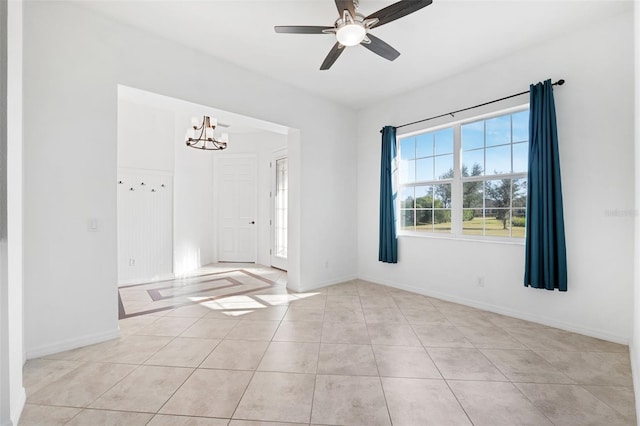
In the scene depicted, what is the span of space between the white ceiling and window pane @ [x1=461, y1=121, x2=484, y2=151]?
71cm

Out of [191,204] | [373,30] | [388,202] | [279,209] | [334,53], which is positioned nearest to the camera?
[334,53]

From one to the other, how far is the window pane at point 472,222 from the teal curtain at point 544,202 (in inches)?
24.9

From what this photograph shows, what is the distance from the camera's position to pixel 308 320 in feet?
9.85

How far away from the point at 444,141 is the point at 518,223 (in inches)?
56.3

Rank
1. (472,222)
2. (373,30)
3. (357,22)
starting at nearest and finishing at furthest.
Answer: (357,22) < (373,30) < (472,222)

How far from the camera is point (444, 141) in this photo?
12.7 feet

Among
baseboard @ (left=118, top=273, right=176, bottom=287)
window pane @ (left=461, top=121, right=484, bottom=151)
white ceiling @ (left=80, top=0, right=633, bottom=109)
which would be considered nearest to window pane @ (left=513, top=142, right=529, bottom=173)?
window pane @ (left=461, top=121, right=484, bottom=151)

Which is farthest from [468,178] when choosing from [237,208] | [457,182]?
[237,208]

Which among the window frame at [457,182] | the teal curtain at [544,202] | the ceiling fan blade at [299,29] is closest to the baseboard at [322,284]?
the window frame at [457,182]

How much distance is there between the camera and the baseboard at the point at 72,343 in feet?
7.25

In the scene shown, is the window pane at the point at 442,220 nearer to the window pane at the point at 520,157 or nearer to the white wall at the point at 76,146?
the window pane at the point at 520,157

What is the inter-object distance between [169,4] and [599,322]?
15.9 ft

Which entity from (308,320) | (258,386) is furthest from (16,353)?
(308,320)

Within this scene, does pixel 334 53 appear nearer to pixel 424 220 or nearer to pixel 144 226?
pixel 424 220
